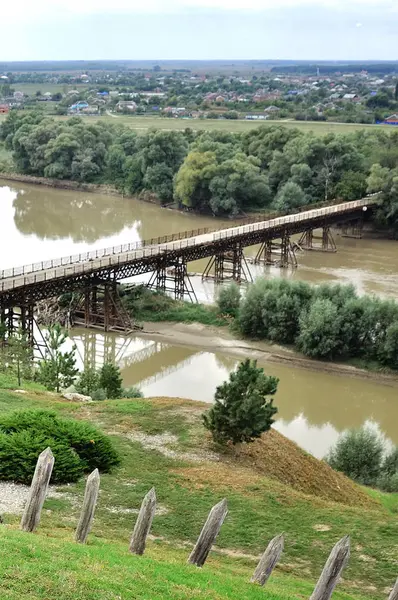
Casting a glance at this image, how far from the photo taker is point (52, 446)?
1694 cm

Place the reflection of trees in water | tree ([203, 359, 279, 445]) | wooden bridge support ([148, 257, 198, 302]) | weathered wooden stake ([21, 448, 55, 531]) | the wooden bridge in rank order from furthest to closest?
1. the reflection of trees in water
2. wooden bridge support ([148, 257, 198, 302])
3. the wooden bridge
4. tree ([203, 359, 279, 445])
5. weathered wooden stake ([21, 448, 55, 531])

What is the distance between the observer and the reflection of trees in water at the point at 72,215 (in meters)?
69.5

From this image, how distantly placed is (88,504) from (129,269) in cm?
3291

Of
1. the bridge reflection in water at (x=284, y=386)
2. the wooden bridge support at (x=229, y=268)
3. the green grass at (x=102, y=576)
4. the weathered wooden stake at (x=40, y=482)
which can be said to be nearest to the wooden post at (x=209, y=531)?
the green grass at (x=102, y=576)

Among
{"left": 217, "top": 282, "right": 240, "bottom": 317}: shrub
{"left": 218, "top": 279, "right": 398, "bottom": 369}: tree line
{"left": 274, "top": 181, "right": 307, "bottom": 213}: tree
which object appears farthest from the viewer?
{"left": 274, "top": 181, "right": 307, "bottom": 213}: tree

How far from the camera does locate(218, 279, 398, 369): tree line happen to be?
3884 cm

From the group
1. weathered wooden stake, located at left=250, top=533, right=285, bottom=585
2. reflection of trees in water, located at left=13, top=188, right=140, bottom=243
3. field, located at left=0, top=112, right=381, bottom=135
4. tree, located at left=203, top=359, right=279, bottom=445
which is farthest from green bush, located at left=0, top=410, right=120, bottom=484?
field, located at left=0, top=112, right=381, bottom=135

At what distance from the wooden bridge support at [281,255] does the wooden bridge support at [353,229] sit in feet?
38.2

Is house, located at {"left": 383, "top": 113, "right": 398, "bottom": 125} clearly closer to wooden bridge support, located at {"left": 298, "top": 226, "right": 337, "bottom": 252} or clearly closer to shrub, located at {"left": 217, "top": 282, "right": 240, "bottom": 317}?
wooden bridge support, located at {"left": 298, "top": 226, "right": 337, "bottom": 252}

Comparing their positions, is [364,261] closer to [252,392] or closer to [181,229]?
[181,229]

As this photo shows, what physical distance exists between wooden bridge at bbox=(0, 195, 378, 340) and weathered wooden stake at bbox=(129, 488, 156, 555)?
21843 millimetres

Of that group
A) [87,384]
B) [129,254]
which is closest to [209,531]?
[87,384]

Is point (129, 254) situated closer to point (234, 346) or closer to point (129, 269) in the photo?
point (129, 269)

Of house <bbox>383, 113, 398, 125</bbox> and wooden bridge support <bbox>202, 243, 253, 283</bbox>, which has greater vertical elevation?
house <bbox>383, 113, 398, 125</bbox>
